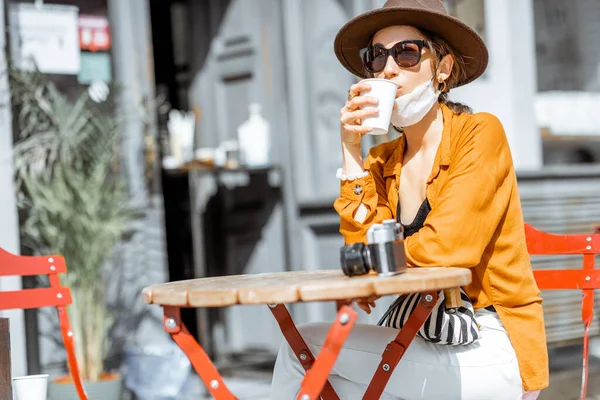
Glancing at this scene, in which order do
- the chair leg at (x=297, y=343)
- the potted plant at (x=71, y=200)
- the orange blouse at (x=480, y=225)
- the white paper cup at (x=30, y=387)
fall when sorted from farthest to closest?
1. the potted plant at (x=71, y=200)
2. the white paper cup at (x=30, y=387)
3. the chair leg at (x=297, y=343)
4. the orange blouse at (x=480, y=225)

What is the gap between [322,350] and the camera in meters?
1.86

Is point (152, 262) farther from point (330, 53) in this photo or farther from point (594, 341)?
point (594, 341)

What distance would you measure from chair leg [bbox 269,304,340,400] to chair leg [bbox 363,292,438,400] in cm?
18

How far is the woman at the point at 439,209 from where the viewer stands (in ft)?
7.26

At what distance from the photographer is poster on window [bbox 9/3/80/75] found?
4.52 meters

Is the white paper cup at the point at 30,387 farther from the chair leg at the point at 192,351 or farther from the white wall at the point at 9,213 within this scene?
the white wall at the point at 9,213

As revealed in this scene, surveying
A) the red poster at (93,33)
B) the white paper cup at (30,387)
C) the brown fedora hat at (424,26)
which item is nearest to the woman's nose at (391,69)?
the brown fedora hat at (424,26)

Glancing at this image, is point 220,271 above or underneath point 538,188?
underneath

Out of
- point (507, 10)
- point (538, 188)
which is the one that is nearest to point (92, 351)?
point (538, 188)

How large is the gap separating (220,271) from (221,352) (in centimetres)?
51

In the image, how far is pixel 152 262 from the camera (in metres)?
4.98

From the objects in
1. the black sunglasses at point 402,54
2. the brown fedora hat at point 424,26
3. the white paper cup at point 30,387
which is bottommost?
the white paper cup at point 30,387

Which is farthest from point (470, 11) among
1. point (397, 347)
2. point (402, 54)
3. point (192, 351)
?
point (192, 351)

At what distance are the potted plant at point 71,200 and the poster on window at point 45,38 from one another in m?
0.15
